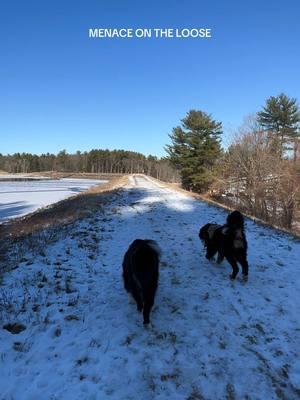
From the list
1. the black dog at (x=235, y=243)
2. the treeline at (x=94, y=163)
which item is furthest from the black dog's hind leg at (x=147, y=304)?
the treeline at (x=94, y=163)

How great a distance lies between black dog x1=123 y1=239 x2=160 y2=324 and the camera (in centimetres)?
537

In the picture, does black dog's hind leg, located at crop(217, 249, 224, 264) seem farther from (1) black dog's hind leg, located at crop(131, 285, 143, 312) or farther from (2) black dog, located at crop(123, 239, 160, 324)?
(1) black dog's hind leg, located at crop(131, 285, 143, 312)

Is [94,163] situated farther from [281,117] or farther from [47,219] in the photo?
[47,219]

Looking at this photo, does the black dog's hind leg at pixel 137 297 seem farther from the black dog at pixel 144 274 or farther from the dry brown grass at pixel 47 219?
the dry brown grass at pixel 47 219

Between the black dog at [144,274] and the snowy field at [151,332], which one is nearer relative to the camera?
the snowy field at [151,332]

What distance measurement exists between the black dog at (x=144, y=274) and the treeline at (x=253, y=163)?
2489cm

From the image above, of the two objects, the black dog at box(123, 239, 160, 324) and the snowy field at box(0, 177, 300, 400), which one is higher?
the black dog at box(123, 239, 160, 324)

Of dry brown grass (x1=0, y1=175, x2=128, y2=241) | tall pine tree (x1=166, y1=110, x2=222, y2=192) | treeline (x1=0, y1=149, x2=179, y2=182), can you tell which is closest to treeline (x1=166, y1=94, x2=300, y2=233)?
tall pine tree (x1=166, y1=110, x2=222, y2=192)

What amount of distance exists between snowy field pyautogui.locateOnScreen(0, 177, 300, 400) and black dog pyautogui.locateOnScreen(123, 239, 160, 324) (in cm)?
36

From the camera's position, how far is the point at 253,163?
32531mm

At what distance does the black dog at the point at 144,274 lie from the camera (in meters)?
5.37

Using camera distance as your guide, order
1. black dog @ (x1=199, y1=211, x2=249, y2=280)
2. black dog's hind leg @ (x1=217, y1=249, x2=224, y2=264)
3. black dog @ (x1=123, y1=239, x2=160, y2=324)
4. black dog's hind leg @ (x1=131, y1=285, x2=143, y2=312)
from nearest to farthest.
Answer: black dog @ (x1=123, y1=239, x2=160, y2=324)
black dog's hind leg @ (x1=131, y1=285, x2=143, y2=312)
black dog @ (x1=199, y1=211, x2=249, y2=280)
black dog's hind leg @ (x1=217, y1=249, x2=224, y2=264)

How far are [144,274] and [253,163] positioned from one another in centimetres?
2921

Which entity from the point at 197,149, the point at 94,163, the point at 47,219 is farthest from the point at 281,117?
the point at 94,163
